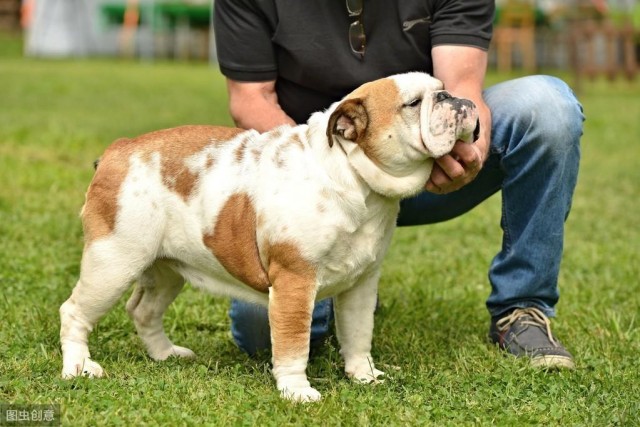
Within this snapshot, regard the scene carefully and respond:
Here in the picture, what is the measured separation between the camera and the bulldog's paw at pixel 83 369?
10.3ft

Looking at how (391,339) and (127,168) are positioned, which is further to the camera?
(391,339)

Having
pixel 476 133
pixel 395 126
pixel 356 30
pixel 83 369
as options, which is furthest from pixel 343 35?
pixel 83 369

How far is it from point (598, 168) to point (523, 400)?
5440 mm

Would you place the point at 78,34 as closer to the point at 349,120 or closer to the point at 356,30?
the point at 356,30

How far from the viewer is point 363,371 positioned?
329 cm

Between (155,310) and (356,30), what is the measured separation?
1196 mm

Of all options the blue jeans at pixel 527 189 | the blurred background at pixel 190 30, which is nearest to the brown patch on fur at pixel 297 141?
the blue jeans at pixel 527 189

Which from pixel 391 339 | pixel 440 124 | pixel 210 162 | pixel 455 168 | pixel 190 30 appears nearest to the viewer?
pixel 440 124

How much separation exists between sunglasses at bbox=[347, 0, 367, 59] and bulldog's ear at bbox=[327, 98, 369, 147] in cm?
73

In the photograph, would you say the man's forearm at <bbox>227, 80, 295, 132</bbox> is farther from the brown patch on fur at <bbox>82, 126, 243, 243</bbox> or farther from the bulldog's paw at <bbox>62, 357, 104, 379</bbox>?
the bulldog's paw at <bbox>62, 357, 104, 379</bbox>

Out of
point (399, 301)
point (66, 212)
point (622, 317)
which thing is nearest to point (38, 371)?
point (399, 301)

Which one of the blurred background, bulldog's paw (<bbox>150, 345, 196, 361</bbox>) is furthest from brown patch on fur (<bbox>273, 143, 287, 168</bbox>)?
the blurred background

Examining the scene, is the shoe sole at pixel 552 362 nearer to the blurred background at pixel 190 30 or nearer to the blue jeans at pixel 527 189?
the blue jeans at pixel 527 189

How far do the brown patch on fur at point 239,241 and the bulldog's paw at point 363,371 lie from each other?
43 cm
